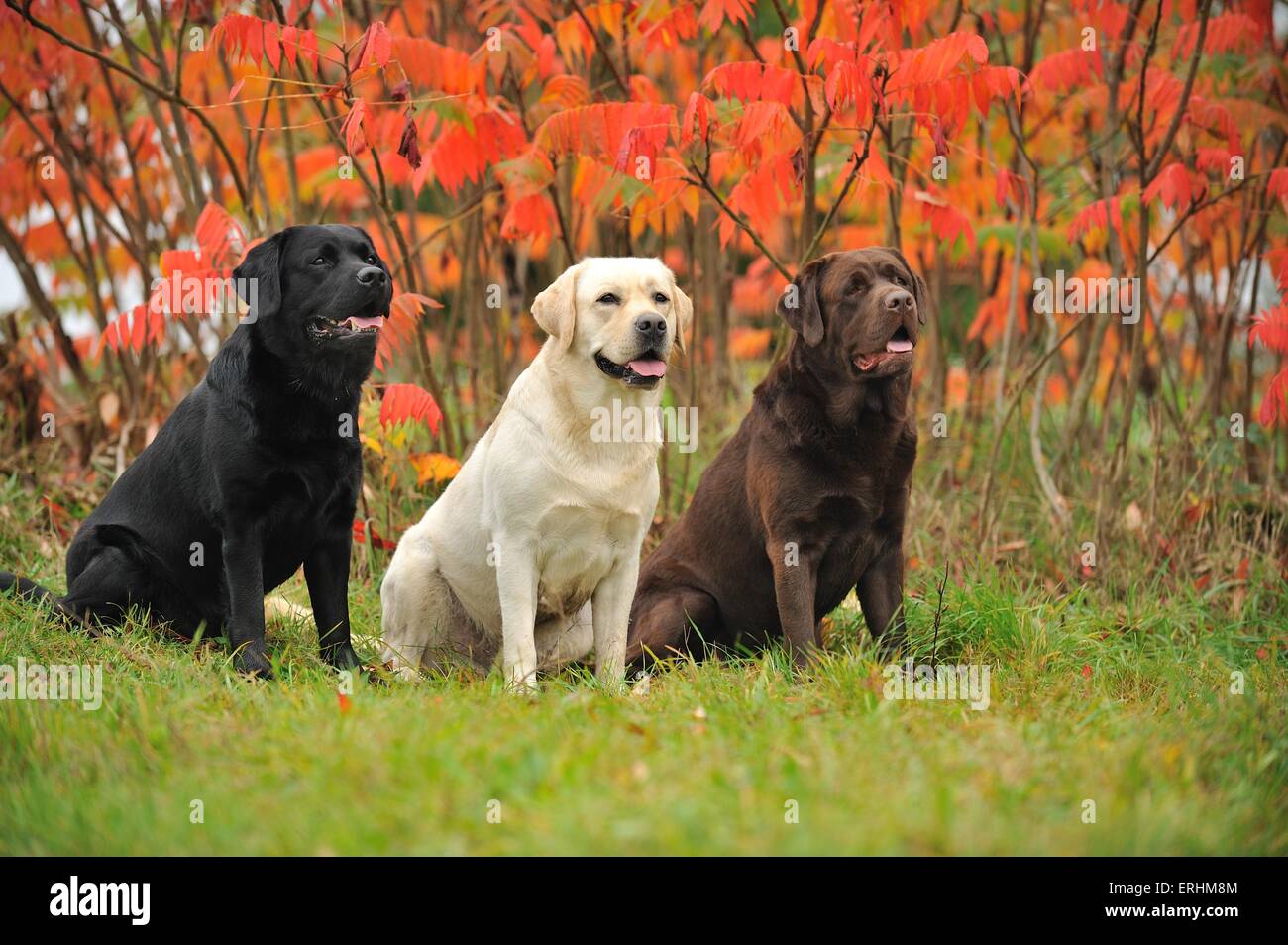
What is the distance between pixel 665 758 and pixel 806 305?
1938 mm

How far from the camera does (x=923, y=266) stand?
7906 millimetres

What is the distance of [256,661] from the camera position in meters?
4.27

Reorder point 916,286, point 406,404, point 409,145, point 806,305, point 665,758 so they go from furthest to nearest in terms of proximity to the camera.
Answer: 1. point 406,404
2. point 409,145
3. point 916,286
4. point 806,305
5. point 665,758

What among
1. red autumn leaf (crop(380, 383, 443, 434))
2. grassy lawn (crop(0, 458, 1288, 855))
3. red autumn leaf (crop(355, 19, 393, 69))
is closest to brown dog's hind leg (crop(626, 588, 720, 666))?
grassy lawn (crop(0, 458, 1288, 855))

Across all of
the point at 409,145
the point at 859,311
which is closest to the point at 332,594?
the point at 409,145

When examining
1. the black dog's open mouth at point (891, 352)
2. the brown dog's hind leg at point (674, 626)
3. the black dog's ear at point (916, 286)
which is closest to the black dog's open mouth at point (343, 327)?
the brown dog's hind leg at point (674, 626)

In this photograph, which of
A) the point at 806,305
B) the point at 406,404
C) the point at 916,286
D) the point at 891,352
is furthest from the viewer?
the point at 406,404

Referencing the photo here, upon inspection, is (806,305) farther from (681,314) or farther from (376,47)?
(376,47)

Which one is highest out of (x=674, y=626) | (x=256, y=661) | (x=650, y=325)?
(x=650, y=325)

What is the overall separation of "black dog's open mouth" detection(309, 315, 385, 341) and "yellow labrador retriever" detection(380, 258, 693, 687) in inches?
21.4

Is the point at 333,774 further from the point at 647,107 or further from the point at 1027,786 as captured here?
the point at 647,107

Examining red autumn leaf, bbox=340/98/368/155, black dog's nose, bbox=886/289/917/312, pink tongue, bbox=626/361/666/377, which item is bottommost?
pink tongue, bbox=626/361/666/377

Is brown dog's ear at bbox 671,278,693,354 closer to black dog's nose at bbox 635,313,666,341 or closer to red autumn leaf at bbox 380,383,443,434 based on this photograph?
black dog's nose at bbox 635,313,666,341

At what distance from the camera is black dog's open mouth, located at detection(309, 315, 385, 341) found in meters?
4.28
